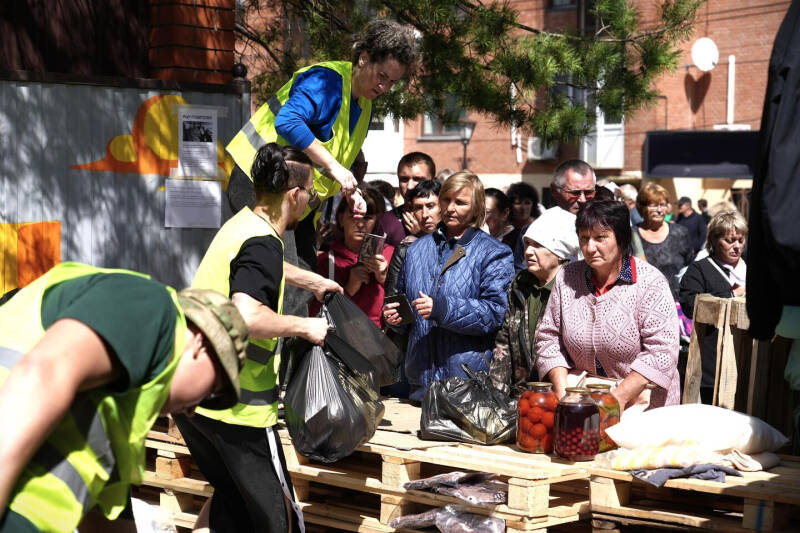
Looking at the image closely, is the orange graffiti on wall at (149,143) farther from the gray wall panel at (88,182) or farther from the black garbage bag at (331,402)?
the black garbage bag at (331,402)

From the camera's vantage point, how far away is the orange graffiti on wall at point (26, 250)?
20.6 ft

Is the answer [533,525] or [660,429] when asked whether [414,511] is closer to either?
[533,525]

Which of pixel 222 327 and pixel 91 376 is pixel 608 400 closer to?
pixel 222 327

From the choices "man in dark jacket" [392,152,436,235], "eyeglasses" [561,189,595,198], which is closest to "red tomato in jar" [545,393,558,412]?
"eyeglasses" [561,189,595,198]

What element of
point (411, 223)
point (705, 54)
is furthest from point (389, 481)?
point (705, 54)

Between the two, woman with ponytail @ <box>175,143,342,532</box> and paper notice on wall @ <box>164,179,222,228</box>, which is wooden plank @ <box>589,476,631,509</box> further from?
paper notice on wall @ <box>164,179,222,228</box>

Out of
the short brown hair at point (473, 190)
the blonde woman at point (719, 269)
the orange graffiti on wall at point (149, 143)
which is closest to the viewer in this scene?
the short brown hair at point (473, 190)

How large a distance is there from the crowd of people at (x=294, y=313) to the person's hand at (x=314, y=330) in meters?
0.01

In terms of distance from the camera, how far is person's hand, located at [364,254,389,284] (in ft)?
19.8

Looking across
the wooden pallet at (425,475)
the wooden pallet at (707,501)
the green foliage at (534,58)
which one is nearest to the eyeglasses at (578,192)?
the green foliage at (534,58)

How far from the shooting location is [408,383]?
6.18 metres

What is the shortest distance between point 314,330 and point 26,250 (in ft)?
9.56

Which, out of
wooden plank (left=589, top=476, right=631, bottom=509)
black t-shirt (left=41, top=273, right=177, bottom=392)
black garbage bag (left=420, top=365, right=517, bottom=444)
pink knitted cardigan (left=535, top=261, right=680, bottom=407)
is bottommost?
wooden plank (left=589, top=476, right=631, bottom=509)

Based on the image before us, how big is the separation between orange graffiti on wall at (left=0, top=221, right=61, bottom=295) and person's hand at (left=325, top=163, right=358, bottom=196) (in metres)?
2.34
